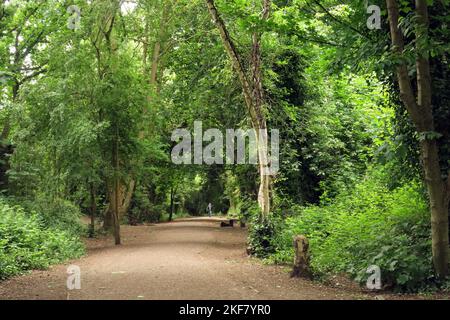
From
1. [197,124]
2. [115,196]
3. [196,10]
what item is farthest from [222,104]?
[115,196]

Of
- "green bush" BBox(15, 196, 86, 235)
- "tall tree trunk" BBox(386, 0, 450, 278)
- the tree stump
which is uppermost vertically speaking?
"tall tree trunk" BBox(386, 0, 450, 278)

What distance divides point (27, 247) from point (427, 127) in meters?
11.0

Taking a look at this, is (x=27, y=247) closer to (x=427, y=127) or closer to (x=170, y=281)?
(x=170, y=281)

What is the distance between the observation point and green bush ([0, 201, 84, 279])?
11874 millimetres

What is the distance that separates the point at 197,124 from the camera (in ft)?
82.1

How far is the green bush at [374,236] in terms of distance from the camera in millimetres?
8992

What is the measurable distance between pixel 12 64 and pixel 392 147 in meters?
20.9

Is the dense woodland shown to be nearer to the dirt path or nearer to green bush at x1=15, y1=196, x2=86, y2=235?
green bush at x1=15, y1=196, x2=86, y2=235

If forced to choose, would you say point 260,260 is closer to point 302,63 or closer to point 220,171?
point 302,63
